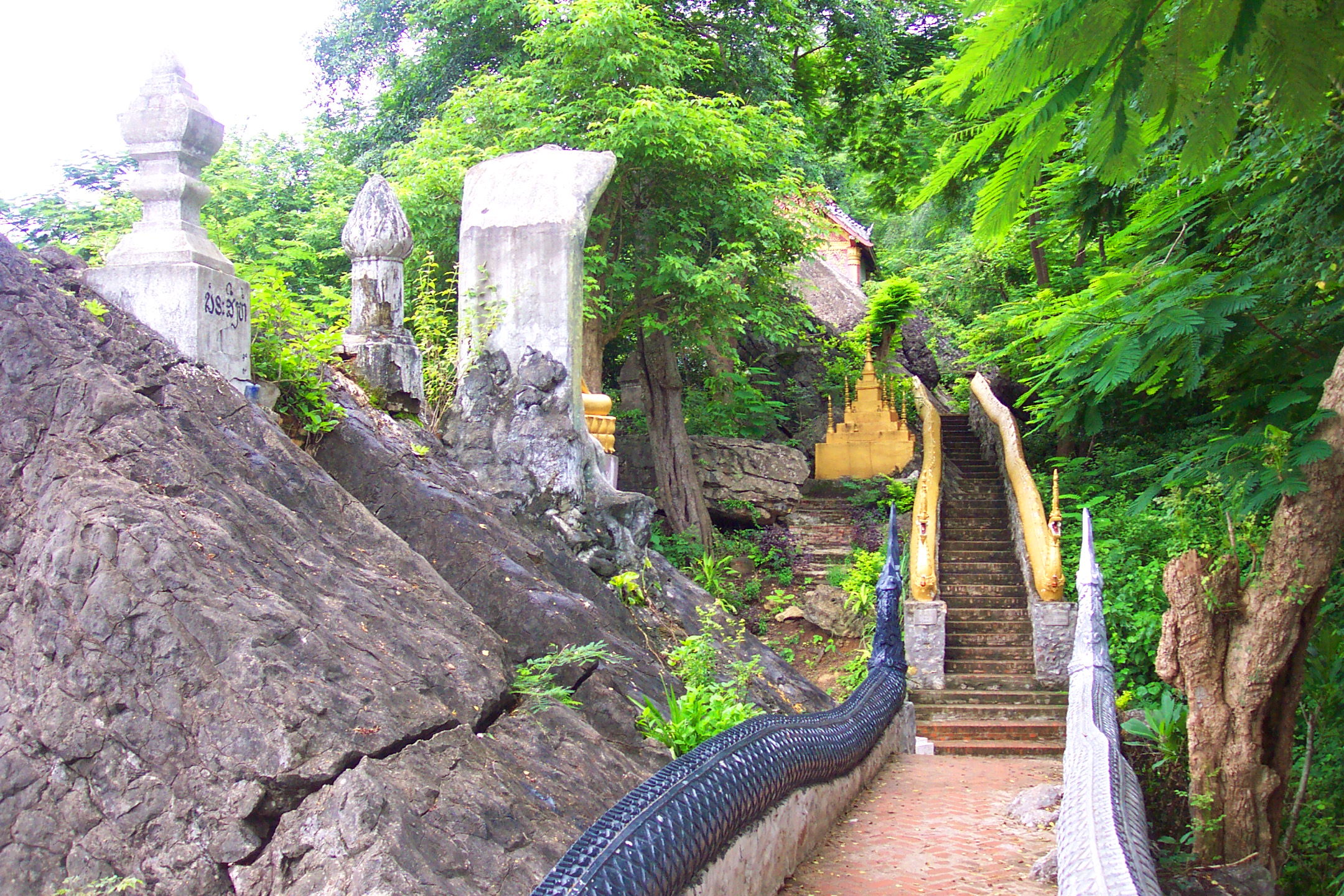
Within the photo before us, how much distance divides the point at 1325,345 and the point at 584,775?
4.45 meters

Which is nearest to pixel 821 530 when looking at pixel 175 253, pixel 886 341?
pixel 886 341

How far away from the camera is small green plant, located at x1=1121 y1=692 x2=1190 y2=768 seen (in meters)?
7.45

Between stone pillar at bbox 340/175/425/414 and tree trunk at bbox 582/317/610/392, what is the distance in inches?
265

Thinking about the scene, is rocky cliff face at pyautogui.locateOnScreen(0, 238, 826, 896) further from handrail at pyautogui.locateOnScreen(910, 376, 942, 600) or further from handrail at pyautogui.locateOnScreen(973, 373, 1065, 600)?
handrail at pyautogui.locateOnScreen(973, 373, 1065, 600)

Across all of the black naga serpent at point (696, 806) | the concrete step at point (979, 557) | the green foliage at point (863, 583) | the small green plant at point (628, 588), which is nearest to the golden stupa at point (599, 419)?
the small green plant at point (628, 588)

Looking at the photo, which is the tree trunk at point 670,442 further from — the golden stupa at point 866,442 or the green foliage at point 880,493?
the golden stupa at point 866,442

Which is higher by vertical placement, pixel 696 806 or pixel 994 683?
pixel 696 806

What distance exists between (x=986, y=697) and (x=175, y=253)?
9.63 metres

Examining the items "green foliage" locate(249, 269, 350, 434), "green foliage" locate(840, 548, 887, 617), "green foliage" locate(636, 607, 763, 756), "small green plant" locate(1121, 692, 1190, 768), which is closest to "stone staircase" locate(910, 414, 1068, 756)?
"green foliage" locate(840, 548, 887, 617)

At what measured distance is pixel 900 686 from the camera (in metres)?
9.85

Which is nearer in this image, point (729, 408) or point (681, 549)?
point (681, 549)

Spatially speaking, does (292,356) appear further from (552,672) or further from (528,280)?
(552,672)

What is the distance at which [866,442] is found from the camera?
64.1ft

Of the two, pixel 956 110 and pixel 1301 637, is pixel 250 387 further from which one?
pixel 1301 637
